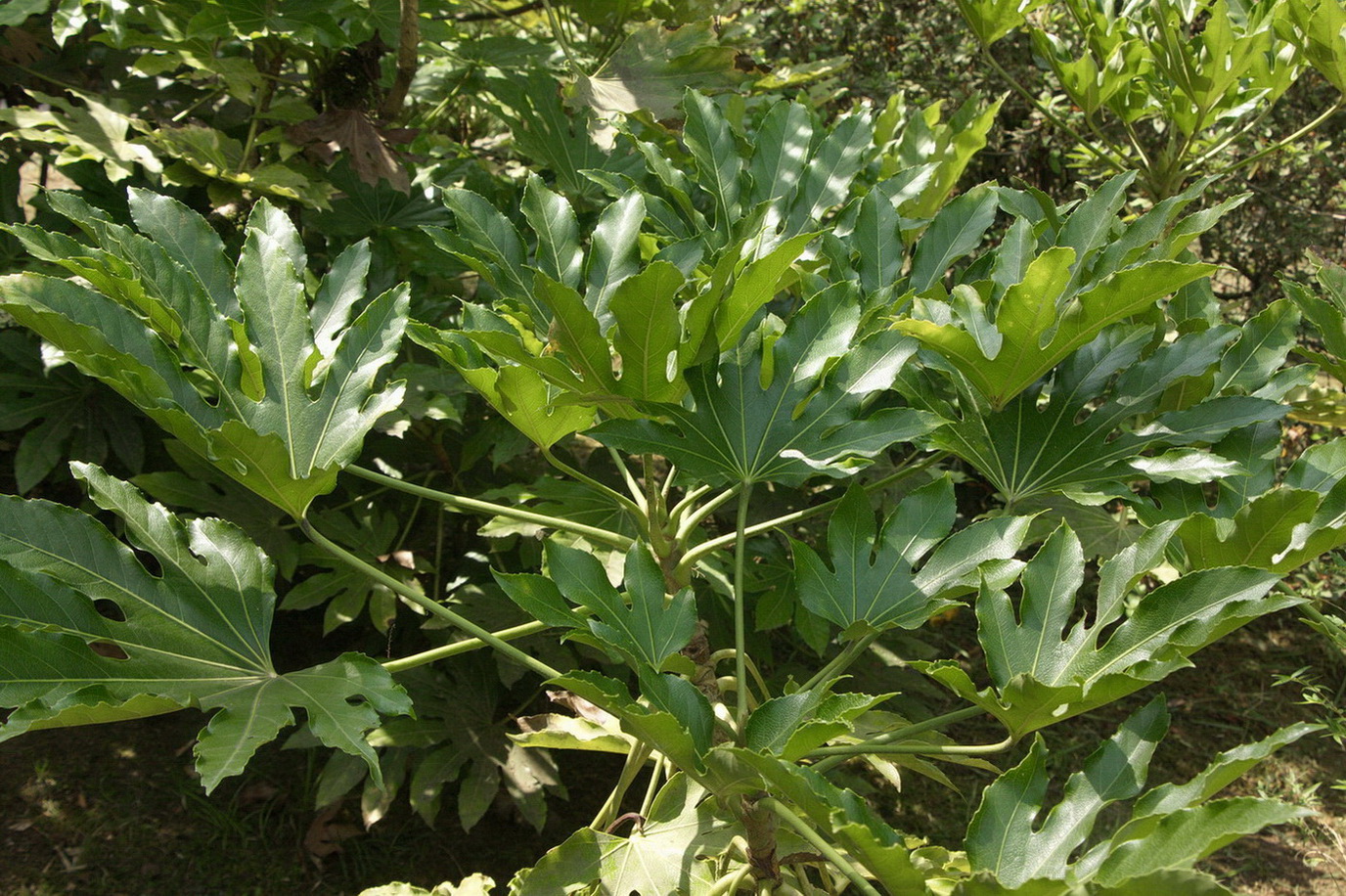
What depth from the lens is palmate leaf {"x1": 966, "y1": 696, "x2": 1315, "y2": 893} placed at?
2.68 feet

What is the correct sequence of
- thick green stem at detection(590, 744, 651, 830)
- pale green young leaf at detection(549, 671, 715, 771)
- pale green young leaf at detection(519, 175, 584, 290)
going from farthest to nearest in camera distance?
thick green stem at detection(590, 744, 651, 830)
pale green young leaf at detection(519, 175, 584, 290)
pale green young leaf at detection(549, 671, 715, 771)

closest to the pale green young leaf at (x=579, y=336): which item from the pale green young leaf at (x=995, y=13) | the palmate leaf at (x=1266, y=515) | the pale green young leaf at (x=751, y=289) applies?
the pale green young leaf at (x=751, y=289)

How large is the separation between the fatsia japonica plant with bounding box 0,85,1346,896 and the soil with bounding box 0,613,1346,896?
1.09 m

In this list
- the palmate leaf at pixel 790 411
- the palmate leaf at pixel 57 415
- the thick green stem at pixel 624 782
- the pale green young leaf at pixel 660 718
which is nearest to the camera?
the pale green young leaf at pixel 660 718

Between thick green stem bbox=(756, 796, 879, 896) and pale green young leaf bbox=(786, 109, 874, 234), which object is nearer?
thick green stem bbox=(756, 796, 879, 896)

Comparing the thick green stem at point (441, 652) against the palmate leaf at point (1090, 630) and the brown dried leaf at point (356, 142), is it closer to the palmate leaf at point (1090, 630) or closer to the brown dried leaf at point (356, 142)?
the palmate leaf at point (1090, 630)

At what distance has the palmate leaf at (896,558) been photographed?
1.15 m

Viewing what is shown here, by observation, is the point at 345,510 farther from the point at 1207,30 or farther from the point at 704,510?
the point at 1207,30

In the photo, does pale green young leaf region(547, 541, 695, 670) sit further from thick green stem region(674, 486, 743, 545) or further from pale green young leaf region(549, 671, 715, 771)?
thick green stem region(674, 486, 743, 545)

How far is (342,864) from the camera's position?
235 cm

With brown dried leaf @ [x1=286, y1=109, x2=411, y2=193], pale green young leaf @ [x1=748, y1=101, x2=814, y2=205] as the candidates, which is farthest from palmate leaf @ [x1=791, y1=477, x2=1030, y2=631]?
brown dried leaf @ [x1=286, y1=109, x2=411, y2=193]

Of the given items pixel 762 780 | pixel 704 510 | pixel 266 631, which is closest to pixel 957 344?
pixel 704 510

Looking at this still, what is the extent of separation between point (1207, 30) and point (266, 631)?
1807 mm

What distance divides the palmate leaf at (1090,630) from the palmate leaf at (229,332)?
662 mm
